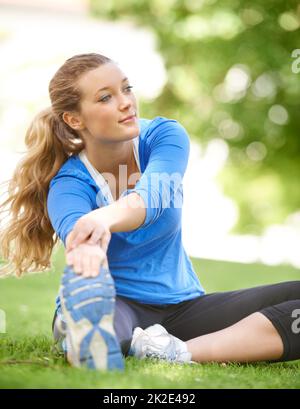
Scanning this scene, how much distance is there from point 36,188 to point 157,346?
2.50ft

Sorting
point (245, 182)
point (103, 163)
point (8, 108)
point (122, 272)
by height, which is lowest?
point (122, 272)

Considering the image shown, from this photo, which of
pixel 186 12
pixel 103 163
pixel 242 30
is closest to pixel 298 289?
pixel 103 163

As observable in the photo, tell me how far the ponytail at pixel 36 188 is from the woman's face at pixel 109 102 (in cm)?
20

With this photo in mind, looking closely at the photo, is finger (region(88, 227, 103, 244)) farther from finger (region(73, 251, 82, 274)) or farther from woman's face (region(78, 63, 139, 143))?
woman's face (region(78, 63, 139, 143))

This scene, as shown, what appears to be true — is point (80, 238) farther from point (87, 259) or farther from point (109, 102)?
point (109, 102)

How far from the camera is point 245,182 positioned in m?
12.1

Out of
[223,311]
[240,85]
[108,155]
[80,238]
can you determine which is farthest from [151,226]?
[240,85]

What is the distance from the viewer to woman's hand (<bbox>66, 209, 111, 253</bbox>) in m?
2.05

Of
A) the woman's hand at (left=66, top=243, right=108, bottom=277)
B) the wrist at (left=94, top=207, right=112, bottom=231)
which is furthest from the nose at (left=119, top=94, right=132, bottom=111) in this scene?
the woman's hand at (left=66, top=243, right=108, bottom=277)

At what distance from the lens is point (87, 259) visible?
1.99 meters

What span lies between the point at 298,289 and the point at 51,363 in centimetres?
101

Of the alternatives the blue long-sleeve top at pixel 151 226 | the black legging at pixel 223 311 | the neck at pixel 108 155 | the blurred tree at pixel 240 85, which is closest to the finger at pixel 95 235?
the blue long-sleeve top at pixel 151 226

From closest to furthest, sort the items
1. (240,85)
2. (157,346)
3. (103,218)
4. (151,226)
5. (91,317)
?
(91,317)
(103,218)
(157,346)
(151,226)
(240,85)
